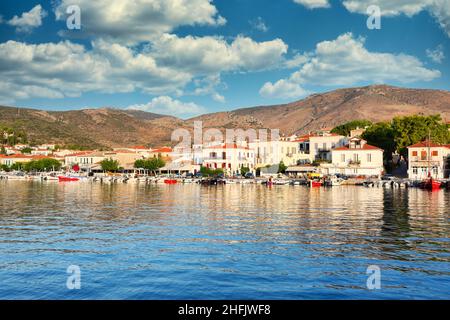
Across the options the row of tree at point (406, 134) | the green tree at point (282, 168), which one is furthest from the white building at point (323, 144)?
the row of tree at point (406, 134)

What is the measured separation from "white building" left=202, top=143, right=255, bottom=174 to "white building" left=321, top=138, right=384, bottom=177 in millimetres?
18651

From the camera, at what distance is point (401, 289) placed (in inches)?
454

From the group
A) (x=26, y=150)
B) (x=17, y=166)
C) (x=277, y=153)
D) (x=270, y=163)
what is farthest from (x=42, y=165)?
(x=277, y=153)

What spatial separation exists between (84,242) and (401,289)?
11.2 meters

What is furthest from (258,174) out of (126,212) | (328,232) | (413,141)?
(328,232)

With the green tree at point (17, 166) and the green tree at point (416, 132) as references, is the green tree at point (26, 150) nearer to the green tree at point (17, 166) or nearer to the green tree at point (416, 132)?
the green tree at point (17, 166)

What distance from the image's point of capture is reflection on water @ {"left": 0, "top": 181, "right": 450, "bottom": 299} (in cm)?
1155

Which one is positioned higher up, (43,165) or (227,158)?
(227,158)

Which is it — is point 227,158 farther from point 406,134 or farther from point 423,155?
point 423,155

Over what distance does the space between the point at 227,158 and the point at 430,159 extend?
3506 centimetres

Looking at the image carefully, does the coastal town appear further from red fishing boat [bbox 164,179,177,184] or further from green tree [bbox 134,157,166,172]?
red fishing boat [bbox 164,179,177,184]

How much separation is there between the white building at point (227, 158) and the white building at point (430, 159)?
2938 cm

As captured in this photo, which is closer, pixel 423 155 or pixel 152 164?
pixel 423 155

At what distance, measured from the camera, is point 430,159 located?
64.4 m
